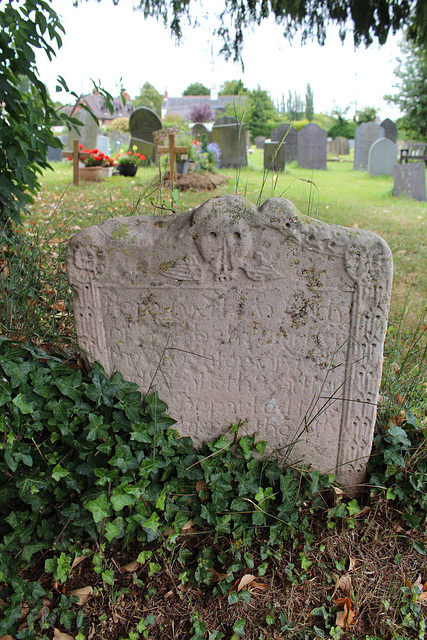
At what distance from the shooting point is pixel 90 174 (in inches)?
361

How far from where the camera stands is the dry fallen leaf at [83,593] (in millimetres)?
1806

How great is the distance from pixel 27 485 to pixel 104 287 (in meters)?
0.89

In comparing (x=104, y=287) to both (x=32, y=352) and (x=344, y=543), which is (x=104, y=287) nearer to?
(x=32, y=352)

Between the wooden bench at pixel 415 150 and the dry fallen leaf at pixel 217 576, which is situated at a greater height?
the wooden bench at pixel 415 150

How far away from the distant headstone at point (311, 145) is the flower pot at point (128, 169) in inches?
225

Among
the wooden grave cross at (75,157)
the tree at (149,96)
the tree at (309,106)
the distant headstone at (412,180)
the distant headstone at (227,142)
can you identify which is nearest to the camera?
the wooden grave cross at (75,157)

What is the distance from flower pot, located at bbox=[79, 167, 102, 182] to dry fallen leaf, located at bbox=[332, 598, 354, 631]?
29.0 feet

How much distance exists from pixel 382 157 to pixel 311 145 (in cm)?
205

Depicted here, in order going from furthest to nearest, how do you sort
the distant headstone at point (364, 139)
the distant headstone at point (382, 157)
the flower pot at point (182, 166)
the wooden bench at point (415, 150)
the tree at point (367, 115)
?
the tree at point (367, 115)
the distant headstone at point (364, 139)
the wooden bench at point (415, 150)
the distant headstone at point (382, 157)
the flower pot at point (182, 166)

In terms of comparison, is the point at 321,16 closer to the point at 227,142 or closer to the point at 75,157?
the point at 75,157

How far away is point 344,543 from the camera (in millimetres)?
2004

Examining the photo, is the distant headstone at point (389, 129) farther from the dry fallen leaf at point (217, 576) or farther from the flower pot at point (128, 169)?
the dry fallen leaf at point (217, 576)

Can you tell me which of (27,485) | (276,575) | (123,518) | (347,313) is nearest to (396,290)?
(347,313)

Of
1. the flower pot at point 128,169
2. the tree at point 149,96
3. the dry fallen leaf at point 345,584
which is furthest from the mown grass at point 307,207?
the tree at point 149,96
